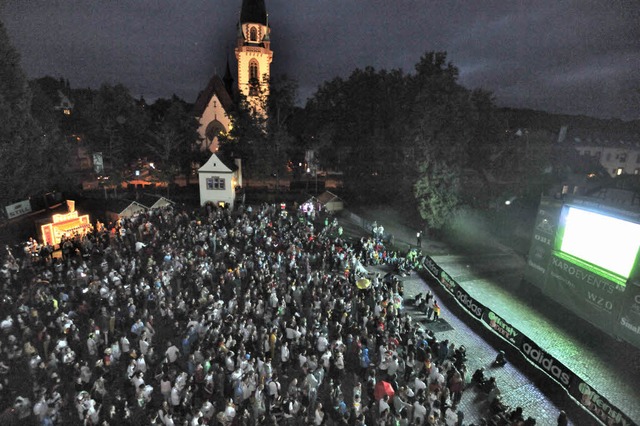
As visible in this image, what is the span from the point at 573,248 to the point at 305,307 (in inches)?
548

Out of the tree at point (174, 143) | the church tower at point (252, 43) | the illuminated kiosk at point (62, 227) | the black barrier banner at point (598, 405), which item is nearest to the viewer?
the black barrier banner at point (598, 405)

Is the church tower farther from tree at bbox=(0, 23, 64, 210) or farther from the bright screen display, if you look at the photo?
the bright screen display

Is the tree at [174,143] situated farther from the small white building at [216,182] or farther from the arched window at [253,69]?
the arched window at [253,69]

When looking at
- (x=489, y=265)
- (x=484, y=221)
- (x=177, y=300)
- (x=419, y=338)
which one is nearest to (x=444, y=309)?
(x=419, y=338)

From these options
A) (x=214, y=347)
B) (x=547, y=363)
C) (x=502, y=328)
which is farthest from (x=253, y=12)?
(x=547, y=363)

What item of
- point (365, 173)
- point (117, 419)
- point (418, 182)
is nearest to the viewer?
point (117, 419)

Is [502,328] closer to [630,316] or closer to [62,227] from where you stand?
[630,316]

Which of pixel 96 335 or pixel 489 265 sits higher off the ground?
pixel 96 335

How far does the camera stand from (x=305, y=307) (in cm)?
1583

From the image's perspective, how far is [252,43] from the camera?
166 ft

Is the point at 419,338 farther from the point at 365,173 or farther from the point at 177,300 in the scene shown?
the point at 365,173

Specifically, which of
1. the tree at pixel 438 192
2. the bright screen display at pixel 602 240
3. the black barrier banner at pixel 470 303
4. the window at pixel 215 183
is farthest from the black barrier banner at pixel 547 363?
the window at pixel 215 183

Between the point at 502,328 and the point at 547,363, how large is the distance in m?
2.44

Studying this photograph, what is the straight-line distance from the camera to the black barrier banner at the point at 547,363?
11.7 meters
